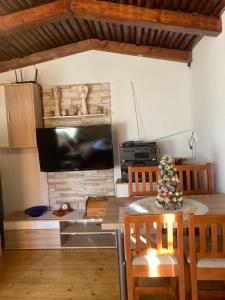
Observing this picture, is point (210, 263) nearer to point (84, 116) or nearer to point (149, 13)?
point (149, 13)

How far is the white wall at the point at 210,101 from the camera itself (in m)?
2.71

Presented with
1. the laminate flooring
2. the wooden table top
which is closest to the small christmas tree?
the wooden table top

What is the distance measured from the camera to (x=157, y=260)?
1.90 meters

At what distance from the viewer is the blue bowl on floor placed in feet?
12.4

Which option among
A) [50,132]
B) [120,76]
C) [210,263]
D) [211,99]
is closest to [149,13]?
[211,99]

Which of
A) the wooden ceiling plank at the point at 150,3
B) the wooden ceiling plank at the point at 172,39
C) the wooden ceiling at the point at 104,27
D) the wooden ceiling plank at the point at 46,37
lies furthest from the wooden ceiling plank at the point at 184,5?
the wooden ceiling plank at the point at 46,37

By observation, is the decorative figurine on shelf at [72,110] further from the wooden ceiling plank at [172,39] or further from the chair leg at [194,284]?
the chair leg at [194,284]

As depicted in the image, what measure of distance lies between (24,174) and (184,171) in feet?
7.63

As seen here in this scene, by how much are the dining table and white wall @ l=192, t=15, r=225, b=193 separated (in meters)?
0.45

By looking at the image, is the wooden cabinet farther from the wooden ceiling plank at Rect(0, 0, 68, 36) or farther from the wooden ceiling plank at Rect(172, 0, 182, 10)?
the wooden ceiling plank at Rect(172, 0, 182, 10)

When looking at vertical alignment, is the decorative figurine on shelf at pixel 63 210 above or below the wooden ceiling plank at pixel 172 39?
below

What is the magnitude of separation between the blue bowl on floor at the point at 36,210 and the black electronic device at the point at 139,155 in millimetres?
1219

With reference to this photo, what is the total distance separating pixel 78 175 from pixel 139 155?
3.25 feet

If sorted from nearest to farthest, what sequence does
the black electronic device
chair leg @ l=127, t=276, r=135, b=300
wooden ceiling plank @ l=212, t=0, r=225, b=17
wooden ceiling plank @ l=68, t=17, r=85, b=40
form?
chair leg @ l=127, t=276, r=135, b=300
wooden ceiling plank @ l=212, t=0, r=225, b=17
wooden ceiling plank @ l=68, t=17, r=85, b=40
the black electronic device
